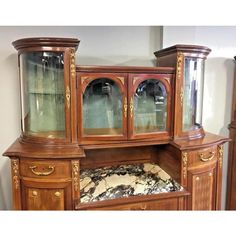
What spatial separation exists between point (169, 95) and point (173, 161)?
1.55 ft

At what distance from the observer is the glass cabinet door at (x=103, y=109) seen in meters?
1.52

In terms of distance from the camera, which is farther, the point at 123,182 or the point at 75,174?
the point at 123,182

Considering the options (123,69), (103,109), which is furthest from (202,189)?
(123,69)

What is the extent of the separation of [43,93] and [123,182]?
79 centimetres

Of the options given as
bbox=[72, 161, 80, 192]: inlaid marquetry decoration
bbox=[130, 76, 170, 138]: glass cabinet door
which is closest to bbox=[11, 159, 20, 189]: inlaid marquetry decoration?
bbox=[72, 161, 80, 192]: inlaid marquetry decoration

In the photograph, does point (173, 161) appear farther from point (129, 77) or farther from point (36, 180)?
point (36, 180)

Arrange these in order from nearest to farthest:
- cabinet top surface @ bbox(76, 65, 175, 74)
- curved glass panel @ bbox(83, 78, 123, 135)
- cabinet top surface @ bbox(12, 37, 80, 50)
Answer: cabinet top surface @ bbox(12, 37, 80, 50) < cabinet top surface @ bbox(76, 65, 175, 74) < curved glass panel @ bbox(83, 78, 123, 135)

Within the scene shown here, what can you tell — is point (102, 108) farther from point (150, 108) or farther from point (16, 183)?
point (16, 183)

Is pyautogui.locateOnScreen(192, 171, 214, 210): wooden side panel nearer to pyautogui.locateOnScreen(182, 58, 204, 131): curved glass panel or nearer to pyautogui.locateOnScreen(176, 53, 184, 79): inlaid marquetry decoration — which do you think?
pyautogui.locateOnScreen(182, 58, 204, 131): curved glass panel

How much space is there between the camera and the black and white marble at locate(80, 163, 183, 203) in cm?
145

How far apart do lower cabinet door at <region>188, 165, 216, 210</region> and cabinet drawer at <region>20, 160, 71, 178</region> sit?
835mm

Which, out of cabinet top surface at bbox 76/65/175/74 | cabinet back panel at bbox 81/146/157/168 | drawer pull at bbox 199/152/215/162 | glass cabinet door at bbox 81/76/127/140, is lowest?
cabinet back panel at bbox 81/146/157/168

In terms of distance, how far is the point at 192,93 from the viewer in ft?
5.55
